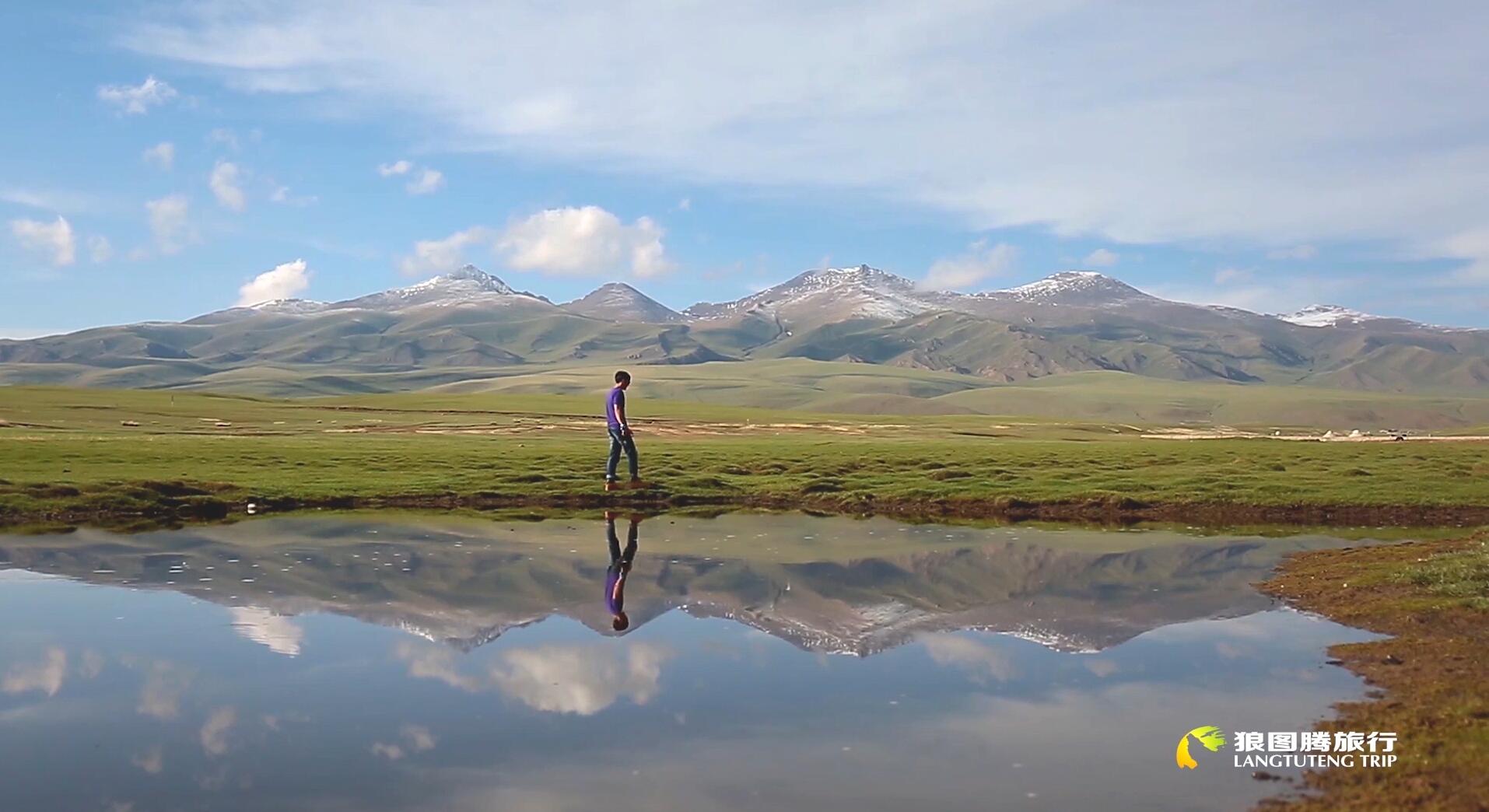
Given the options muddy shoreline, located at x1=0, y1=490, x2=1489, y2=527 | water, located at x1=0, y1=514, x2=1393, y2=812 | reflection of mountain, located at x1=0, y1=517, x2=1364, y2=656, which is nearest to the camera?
water, located at x1=0, y1=514, x2=1393, y2=812

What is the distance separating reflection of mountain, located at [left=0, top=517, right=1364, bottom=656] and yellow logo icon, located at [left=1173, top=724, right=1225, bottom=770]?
4250 millimetres

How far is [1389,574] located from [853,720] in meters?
12.8

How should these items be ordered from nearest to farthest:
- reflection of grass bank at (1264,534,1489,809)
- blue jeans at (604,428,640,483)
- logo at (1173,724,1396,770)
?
reflection of grass bank at (1264,534,1489,809) → logo at (1173,724,1396,770) → blue jeans at (604,428,640,483)

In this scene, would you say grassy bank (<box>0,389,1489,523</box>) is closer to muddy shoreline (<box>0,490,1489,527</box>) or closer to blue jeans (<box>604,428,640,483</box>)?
muddy shoreline (<box>0,490,1489,527</box>)

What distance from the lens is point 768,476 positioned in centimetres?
4400

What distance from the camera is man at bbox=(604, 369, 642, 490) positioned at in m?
32.6

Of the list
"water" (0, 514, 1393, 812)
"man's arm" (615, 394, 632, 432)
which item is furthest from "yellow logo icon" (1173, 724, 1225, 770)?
"man's arm" (615, 394, 632, 432)

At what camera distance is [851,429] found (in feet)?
360

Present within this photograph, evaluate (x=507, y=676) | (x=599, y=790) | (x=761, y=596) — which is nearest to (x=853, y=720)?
(x=599, y=790)

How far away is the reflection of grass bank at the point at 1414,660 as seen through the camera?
10.0 m

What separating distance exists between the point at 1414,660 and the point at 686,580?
11.8 meters

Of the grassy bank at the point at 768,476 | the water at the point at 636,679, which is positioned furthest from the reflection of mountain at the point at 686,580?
the grassy bank at the point at 768,476

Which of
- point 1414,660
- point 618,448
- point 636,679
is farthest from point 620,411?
point 1414,660

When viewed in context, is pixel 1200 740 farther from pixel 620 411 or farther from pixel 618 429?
pixel 618 429
